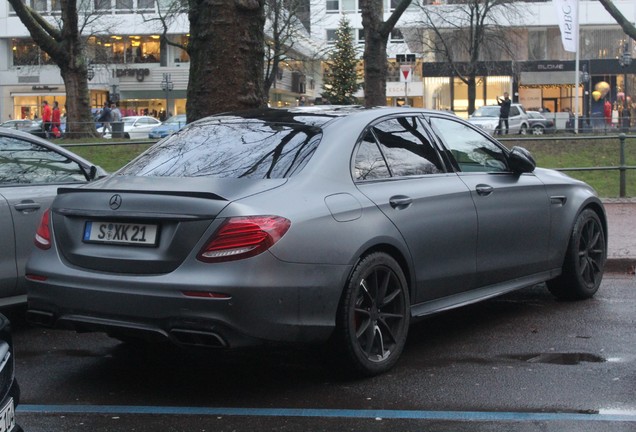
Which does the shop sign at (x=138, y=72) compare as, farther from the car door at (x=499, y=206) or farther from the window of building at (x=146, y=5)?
the car door at (x=499, y=206)

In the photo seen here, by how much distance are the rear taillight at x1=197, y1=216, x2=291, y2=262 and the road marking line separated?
82 cm

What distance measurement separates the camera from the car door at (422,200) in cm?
576

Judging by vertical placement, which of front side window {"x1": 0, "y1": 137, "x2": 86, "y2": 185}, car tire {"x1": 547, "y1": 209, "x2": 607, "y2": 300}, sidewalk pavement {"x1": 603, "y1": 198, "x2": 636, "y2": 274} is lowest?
sidewalk pavement {"x1": 603, "y1": 198, "x2": 636, "y2": 274}

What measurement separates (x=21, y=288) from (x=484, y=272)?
132 inches

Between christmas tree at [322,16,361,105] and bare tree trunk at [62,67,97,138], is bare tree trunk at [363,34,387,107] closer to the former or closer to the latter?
bare tree trunk at [62,67,97,138]

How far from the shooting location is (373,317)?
5457 mm

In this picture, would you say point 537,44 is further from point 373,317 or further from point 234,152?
point 373,317

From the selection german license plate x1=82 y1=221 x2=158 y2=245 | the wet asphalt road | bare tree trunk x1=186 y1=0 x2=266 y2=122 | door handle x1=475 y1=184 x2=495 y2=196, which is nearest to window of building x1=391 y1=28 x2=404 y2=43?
bare tree trunk x1=186 y1=0 x2=266 y2=122

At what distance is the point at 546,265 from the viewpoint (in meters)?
7.22

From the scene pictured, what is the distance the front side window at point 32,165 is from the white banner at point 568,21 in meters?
29.5

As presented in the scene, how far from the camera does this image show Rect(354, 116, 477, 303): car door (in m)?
5.76

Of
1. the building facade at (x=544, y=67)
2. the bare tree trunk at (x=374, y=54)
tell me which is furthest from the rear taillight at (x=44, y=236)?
the building facade at (x=544, y=67)

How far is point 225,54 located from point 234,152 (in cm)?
467

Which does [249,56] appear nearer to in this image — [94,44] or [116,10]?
[94,44]
